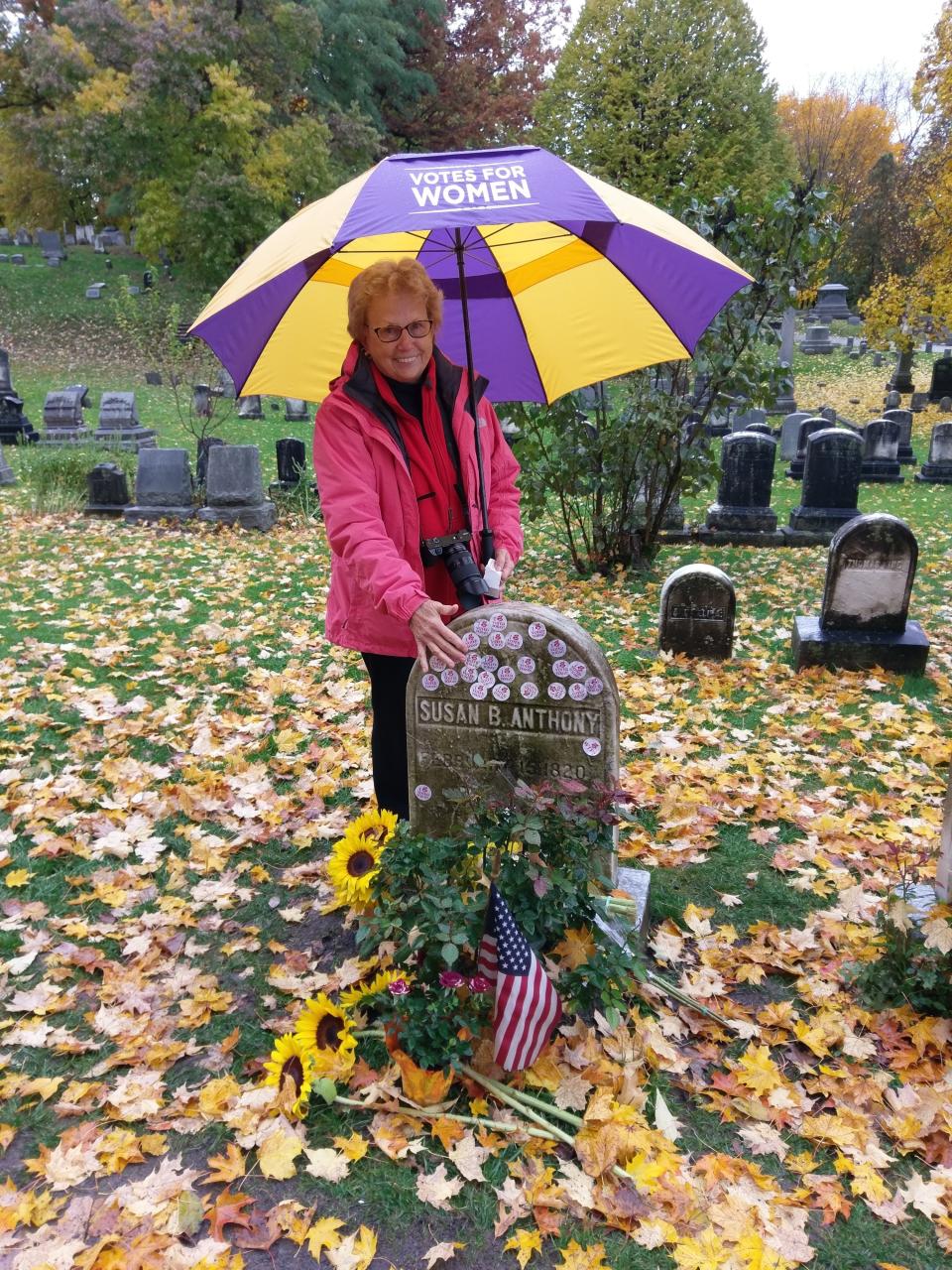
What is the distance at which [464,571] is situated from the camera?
2.87m

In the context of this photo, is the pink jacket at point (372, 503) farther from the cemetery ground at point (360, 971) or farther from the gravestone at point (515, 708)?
the cemetery ground at point (360, 971)

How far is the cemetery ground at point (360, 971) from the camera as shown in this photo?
224 centimetres

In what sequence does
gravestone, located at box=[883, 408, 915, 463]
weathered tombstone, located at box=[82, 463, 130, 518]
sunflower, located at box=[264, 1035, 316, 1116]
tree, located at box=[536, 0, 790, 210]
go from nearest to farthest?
sunflower, located at box=[264, 1035, 316, 1116] → weathered tombstone, located at box=[82, 463, 130, 518] → gravestone, located at box=[883, 408, 915, 463] → tree, located at box=[536, 0, 790, 210]

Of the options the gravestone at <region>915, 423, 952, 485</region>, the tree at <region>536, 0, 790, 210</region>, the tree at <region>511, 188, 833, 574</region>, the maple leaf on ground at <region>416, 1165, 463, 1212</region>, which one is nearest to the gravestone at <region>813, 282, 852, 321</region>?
A: the tree at <region>536, 0, 790, 210</region>

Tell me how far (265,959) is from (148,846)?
39.1 inches

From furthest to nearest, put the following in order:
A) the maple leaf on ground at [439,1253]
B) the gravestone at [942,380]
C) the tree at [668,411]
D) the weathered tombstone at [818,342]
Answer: the weathered tombstone at [818,342]
the gravestone at [942,380]
the tree at [668,411]
the maple leaf on ground at [439,1253]

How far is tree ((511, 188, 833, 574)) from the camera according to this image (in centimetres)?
759

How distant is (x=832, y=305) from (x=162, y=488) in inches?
1399

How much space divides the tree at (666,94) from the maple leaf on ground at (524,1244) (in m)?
28.4

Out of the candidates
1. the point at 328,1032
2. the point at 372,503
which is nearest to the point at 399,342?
the point at 372,503

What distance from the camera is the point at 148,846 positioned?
12.9ft

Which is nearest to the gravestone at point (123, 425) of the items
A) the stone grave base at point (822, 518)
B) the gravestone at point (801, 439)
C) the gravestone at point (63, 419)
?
the gravestone at point (63, 419)

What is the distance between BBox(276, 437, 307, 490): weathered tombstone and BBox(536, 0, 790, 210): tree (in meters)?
19.1

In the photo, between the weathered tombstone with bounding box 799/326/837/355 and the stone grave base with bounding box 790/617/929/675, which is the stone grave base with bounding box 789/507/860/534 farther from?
the weathered tombstone with bounding box 799/326/837/355
